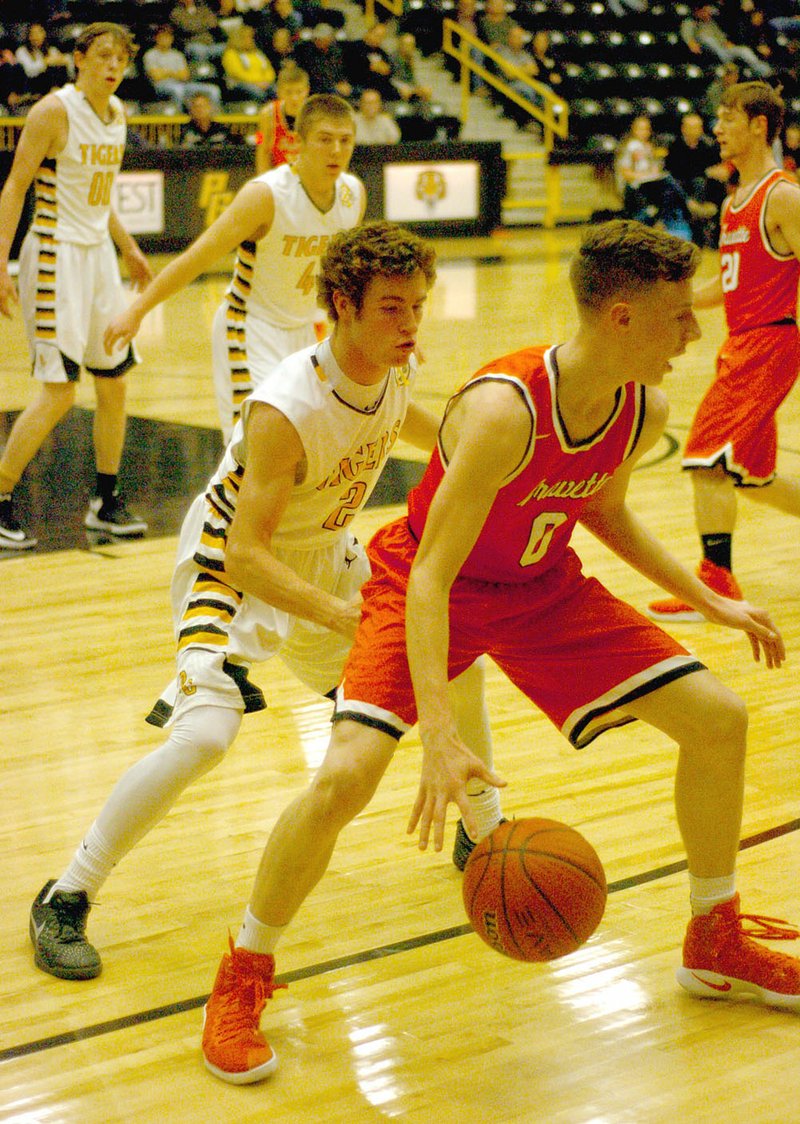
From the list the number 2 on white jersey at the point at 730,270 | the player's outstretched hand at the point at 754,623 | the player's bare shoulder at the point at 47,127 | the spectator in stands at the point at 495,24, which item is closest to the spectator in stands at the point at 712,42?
the spectator in stands at the point at 495,24

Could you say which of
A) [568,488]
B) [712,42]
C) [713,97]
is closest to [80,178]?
[568,488]

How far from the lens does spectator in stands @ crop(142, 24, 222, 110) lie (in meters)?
17.8

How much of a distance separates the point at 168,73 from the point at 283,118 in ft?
37.3

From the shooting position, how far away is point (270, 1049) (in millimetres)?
2799

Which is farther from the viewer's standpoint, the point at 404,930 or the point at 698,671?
the point at 404,930

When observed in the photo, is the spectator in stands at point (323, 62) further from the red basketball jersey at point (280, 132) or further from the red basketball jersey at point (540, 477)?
Answer: the red basketball jersey at point (540, 477)

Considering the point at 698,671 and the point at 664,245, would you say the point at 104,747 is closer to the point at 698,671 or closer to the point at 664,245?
the point at 698,671

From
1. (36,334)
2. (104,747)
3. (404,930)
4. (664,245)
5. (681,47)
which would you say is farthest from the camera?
(681,47)

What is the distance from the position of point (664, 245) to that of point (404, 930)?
153 centimetres

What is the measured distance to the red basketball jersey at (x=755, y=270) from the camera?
577 cm

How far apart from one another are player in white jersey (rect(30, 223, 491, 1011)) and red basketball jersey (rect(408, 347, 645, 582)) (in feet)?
0.85

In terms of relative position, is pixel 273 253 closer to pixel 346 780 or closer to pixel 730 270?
pixel 730 270

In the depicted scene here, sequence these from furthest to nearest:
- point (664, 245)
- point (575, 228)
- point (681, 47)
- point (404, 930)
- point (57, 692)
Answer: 1. point (681, 47)
2. point (575, 228)
3. point (57, 692)
4. point (404, 930)
5. point (664, 245)

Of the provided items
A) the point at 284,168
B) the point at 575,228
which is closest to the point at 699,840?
the point at 284,168
